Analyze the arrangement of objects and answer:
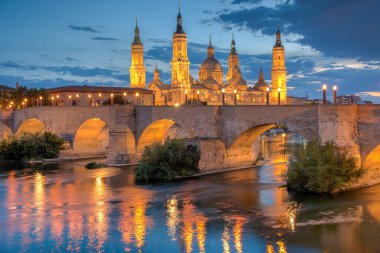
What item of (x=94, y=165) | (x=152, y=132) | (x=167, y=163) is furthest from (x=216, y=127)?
(x=94, y=165)

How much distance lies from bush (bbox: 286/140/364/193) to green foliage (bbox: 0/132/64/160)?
21516 millimetres

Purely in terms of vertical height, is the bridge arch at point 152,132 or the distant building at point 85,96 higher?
the distant building at point 85,96

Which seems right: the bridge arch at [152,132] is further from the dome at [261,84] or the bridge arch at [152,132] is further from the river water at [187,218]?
the dome at [261,84]

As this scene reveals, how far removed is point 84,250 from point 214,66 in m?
71.0

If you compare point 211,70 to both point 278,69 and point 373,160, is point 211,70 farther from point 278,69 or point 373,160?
point 373,160

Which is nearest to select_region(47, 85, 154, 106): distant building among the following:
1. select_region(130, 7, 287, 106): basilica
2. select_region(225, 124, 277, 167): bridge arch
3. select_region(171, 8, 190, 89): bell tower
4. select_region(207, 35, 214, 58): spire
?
select_region(130, 7, 287, 106): basilica

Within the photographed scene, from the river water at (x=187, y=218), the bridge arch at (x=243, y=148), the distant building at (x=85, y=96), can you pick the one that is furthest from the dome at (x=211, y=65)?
the river water at (x=187, y=218)

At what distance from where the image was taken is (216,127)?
1073 inches

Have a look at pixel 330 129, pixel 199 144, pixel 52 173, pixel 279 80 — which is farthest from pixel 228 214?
pixel 279 80

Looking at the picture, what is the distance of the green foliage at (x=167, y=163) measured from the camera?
24.9m

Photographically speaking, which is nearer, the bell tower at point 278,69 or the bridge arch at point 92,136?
the bridge arch at point 92,136

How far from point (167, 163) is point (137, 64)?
59649 mm

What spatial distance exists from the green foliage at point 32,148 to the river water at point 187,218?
11630 millimetres

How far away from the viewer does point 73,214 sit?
1798 centimetres
